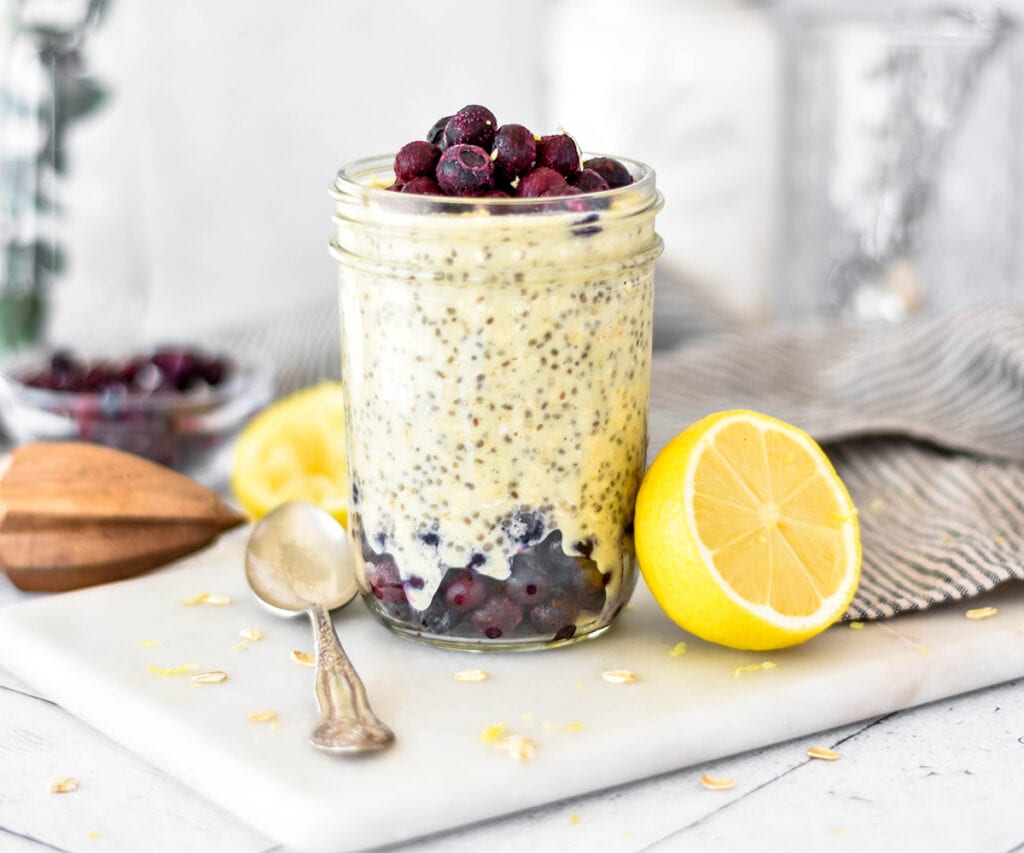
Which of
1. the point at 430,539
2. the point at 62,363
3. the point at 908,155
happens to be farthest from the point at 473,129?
the point at 908,155

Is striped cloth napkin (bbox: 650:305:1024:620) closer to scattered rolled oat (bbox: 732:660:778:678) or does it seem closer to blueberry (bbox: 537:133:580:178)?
scattered rolled oat (bbox: 732:660:778:678)

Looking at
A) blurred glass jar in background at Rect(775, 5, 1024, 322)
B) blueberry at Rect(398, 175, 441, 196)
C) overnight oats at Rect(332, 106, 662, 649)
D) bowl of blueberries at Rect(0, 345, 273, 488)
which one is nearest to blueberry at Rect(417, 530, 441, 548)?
overnight oats at Rect(332, 106, 662, 649)

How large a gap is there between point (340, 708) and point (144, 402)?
0.53m

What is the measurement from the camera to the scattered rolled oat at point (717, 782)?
2.48 ft

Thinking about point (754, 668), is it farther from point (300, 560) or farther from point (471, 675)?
point (300, 560)

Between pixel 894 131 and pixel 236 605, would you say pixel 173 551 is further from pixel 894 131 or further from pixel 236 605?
pixel 894 131

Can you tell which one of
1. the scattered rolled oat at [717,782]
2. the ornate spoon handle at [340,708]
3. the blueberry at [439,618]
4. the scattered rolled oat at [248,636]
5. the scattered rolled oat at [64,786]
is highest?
the blueberry at [439,618]

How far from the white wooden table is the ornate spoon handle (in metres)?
0.06

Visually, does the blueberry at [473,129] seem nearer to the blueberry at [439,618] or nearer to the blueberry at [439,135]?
the blueberry at [439,135]

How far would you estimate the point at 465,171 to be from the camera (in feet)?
2.58

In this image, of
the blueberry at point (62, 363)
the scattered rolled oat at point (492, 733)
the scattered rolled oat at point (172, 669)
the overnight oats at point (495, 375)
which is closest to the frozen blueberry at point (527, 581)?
the overnight oats at point (495, 375)

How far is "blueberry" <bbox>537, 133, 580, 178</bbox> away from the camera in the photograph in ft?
2.68

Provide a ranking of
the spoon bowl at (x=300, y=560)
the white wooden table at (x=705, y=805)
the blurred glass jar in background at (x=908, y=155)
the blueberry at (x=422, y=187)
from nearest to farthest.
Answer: the white wooden table at (x=705, y=805) < the blueberry at (x=422, y=187) < the spoon bowl at (x=300, y=560) < the blurred glass jar in background at (x=908, y=155)

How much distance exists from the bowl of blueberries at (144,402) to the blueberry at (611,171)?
53 centimetres
